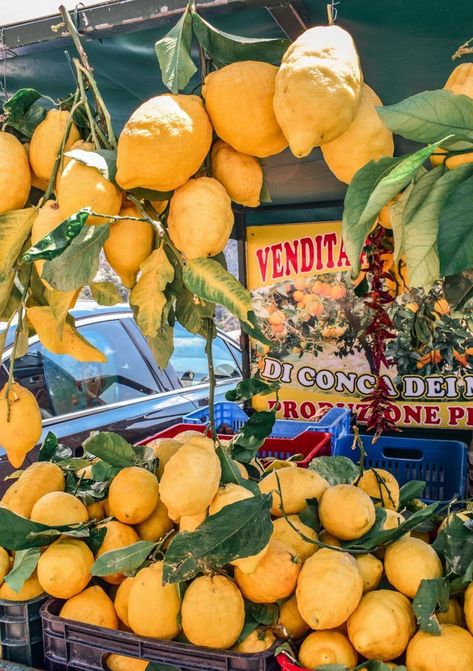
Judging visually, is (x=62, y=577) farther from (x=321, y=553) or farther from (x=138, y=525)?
(x=321, y=553)

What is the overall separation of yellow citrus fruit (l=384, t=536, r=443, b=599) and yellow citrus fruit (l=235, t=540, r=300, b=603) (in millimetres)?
193

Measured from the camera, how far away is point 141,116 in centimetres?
94

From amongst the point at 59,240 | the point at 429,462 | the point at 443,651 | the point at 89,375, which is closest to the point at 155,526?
the point at 443,651

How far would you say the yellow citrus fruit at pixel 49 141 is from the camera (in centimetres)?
112

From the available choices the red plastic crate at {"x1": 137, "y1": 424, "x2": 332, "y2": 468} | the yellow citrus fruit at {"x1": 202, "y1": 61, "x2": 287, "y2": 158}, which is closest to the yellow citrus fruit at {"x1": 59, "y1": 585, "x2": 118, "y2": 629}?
the yellow citrus fruit at {"x1": 202, "y1": 61, "x2": 287, "y2": 158}

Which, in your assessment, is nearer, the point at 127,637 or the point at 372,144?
the point at 372,144

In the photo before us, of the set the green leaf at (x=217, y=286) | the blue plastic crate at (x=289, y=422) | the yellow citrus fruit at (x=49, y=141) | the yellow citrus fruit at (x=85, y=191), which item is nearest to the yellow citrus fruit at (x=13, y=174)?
the yellow citrus fruit at (x=49, y=141)

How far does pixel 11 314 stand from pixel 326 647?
875 mm

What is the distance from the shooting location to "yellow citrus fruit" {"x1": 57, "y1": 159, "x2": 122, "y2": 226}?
975mm

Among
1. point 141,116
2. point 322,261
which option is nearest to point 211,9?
point 141,116

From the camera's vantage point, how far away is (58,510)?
1.38 meters

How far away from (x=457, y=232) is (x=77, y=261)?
21.7 inches

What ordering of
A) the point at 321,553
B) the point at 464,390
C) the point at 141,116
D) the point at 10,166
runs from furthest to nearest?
the point at 464,390 → the point at 321,553 → the point at 10,166 → the point at 141,116

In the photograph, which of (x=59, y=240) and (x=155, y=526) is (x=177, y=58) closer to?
(x=59, y=240)
